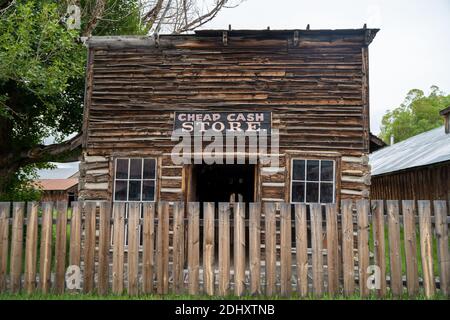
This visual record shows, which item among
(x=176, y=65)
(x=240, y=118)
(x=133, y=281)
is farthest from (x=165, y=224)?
(x=176, y=65)

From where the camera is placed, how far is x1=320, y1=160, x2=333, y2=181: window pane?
1030 centimetres

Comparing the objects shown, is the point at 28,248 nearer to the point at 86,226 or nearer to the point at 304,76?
the point at 86,226

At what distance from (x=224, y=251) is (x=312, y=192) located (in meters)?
4.66

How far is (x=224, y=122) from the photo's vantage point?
10.6 m

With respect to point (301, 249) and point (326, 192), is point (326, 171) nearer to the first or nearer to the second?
point (326, 192)

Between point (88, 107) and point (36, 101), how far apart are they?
4.66 metres

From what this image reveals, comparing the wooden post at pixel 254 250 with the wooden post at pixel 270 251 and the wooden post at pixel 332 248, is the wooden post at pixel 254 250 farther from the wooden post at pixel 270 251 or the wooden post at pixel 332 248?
the wooden post at pixel 332 248

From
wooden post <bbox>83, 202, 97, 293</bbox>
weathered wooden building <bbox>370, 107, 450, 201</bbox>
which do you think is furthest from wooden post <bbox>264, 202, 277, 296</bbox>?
weathered wooden building <bbox>370, 107, 450, 201</bbox>

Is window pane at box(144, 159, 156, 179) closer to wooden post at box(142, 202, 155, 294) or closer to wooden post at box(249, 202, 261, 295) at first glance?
wooden post at box(142, 202, 155, 294)

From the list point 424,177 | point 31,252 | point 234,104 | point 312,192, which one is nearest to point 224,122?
point 234,104

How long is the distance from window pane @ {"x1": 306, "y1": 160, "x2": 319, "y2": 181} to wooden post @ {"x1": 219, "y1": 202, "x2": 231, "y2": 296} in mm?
4584

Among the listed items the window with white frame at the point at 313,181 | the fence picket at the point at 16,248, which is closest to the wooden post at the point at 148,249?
the fence picket at the point at 16,248

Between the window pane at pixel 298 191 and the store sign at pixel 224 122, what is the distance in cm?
155

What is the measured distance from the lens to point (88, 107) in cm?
1091
